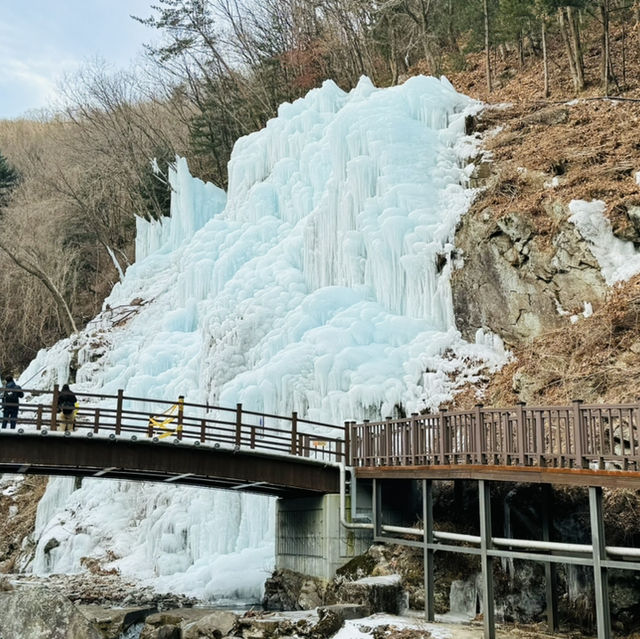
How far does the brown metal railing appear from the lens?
13.9 meters

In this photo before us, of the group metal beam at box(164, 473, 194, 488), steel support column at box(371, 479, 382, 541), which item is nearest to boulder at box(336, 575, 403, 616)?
steel support column at box(371, 479, 382, 541)

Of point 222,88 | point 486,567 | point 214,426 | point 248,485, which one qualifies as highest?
point 222,88

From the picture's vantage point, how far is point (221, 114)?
4872cm

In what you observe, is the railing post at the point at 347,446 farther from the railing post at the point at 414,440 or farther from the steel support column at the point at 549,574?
the steel support column at the point at 549,574

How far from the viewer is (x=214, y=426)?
27.5 metres

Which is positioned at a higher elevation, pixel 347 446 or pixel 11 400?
pixel 11 400

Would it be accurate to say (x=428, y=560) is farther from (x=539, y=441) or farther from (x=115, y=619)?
(x=115, y=619)

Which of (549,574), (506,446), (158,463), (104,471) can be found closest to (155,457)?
(158,463)

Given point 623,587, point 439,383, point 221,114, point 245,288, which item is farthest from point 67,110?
point 623,587

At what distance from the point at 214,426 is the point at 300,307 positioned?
5.05 metres

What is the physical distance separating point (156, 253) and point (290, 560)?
27.3 metres

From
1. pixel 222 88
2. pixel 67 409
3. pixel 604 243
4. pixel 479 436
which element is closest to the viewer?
pixel 479 436

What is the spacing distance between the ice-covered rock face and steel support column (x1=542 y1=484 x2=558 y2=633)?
7.30 m

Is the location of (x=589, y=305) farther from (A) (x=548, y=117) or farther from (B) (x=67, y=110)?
(B) (x=67, y=110)
